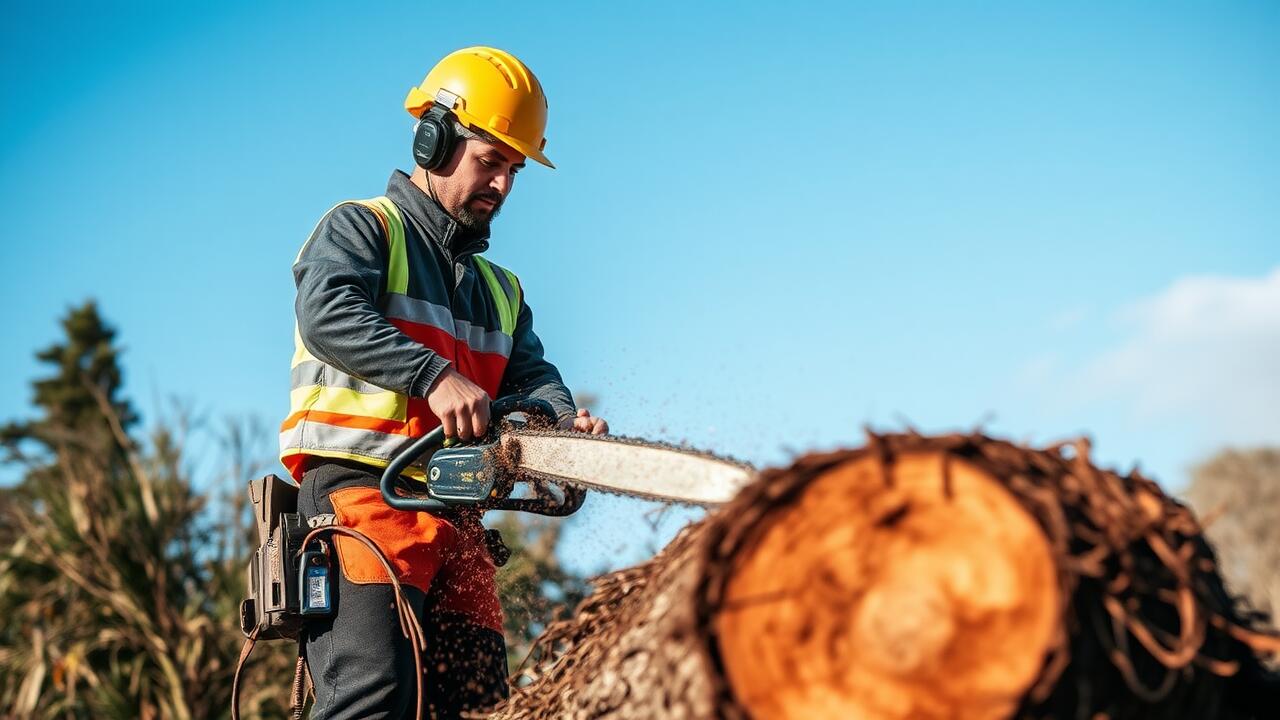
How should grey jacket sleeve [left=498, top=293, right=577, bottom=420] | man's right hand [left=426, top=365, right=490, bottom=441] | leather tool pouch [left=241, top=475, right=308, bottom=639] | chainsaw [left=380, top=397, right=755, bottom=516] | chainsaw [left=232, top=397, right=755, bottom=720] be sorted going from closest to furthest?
chainsaw [left=380, top=397, right=755, bottom=516] < chainsaw [left=232, top=397, right=755, bottom=720] < man's right hand [left=426, top=365, right=490, bottom=441] < leather tool pouch [left=241, top=475, right=308, bottom=639] < grey jacket sleeve [left=498, top=293, right=577, bottom=420]

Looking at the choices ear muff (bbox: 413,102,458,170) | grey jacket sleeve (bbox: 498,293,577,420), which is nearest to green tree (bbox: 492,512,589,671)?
grey jacket sleeve (bbox: 498,293,577,420)

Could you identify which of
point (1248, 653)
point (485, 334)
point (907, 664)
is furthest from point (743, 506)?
point (485, 334)

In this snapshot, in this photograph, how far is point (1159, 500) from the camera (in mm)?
2113

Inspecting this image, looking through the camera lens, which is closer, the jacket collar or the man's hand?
the man's hand

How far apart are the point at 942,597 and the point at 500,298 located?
263 centimetres

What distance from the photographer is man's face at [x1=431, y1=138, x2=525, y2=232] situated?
4090 mm

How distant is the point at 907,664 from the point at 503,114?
2.75 metres

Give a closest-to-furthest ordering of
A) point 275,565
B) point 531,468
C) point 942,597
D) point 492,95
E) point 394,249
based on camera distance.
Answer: point 942,597, point 531,468, point 275,565, point 394,249, point 492,95

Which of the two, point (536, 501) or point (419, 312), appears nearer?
point (536, 501)

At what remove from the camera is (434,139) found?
405 cm

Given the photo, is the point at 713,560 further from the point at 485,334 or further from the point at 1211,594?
the point at 485,334

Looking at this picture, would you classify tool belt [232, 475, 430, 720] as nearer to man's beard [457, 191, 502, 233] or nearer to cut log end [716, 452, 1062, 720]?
man's beard [457, 191, 502, 233]

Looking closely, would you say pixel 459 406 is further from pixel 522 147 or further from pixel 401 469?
pixel 522 147

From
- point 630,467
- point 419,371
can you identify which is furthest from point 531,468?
point 630,467
